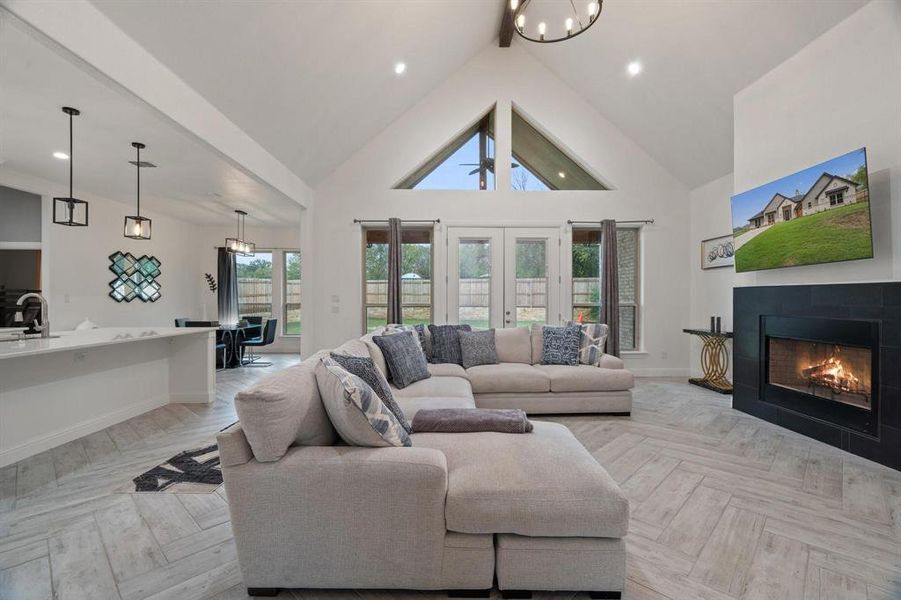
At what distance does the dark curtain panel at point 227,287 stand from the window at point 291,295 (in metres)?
0.98

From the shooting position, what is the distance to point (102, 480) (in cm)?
249

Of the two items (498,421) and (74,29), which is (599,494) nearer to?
(498,421)

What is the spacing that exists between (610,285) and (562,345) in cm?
185

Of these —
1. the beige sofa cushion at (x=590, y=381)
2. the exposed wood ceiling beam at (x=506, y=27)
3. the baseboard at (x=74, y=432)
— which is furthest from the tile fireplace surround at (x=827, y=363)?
the baseboard at (x=74, y=432)

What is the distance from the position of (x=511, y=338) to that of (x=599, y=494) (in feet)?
9.87

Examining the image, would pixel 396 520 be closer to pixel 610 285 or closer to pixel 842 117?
pixel 842 117

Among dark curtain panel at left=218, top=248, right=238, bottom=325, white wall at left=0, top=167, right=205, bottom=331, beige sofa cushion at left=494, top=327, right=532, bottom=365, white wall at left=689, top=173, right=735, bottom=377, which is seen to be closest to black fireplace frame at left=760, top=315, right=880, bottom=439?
white wall at left=689, top=173, right=735, bottom=377

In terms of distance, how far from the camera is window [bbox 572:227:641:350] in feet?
→ 19.2

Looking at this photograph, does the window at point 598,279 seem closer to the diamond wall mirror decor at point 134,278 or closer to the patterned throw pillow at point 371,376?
the patterned throw pillow at point 371,376

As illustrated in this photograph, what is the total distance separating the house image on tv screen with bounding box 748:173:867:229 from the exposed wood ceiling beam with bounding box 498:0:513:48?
3755 mm

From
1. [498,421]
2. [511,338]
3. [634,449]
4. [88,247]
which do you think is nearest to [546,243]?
[511,338]

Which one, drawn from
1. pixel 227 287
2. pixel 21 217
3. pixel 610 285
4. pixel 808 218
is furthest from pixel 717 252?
pixel 21 217

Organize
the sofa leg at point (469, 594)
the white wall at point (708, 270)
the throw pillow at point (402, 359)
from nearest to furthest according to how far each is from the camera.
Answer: the sofa leg at point (469, 594)
the throw pillow at point (402, 359)
the white wall at point (708, 270)

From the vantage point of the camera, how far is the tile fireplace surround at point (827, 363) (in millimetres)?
2750
